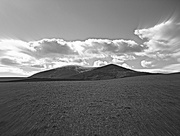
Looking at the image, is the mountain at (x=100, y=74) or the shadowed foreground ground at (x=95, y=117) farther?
the mountain at (x=100, y=74)

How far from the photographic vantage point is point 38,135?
32.6 feet

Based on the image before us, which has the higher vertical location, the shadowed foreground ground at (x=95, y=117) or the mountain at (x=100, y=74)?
the mountain at (x=100, y=74)

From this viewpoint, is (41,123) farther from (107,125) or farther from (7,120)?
(107,125)

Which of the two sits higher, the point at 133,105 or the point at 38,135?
the point at 133,105

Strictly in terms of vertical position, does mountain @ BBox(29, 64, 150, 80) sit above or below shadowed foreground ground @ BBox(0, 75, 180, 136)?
above

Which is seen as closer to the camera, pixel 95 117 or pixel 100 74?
pixel 95 117

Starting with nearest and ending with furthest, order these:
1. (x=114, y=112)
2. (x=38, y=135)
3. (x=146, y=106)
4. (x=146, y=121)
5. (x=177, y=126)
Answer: (x=38, y=135), (x=177, y=126), (x=146, y=121), (x=114, y=112), (x=146, y=106)

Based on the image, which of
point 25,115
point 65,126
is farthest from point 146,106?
point 25,115

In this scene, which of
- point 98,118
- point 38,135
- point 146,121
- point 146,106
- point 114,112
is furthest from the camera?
point 146,106

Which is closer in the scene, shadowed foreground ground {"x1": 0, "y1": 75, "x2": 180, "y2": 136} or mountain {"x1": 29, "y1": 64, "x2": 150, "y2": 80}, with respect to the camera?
shadowed foreground ground {"x1": 0, "y1": 75, "x2": 180, "y2": 136}

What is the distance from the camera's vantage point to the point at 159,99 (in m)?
16.8

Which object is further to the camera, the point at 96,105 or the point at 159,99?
the point at 159,99

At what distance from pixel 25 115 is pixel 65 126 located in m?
5.27

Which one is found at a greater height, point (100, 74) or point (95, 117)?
point (100, 74)
